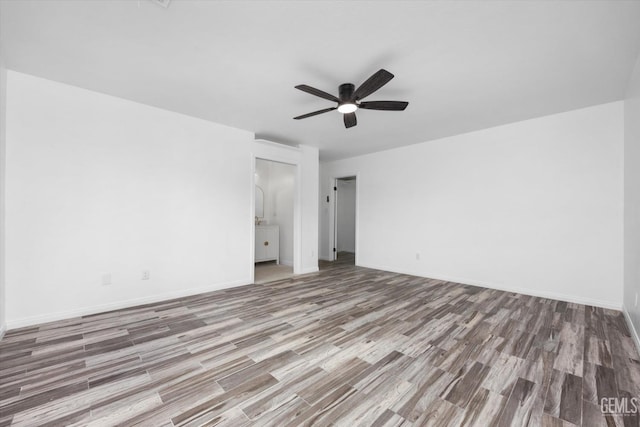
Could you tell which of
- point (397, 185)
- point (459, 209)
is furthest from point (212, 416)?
point (397, 185)

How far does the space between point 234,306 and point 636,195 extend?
440 centimetres

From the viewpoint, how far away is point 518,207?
3842mm

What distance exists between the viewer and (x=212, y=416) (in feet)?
4.81

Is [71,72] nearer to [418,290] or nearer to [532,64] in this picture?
[532,64]

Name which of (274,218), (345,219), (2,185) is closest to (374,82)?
(2,185)

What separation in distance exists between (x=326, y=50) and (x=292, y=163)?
9.43 feet

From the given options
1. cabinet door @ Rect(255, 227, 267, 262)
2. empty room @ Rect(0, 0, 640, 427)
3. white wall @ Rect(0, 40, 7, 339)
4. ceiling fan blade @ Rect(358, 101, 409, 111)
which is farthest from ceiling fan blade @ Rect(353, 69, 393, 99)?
cabinet door @ Rect(255, 227, 267, 262)

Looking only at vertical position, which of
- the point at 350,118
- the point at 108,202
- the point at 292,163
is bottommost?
the point at 108,202

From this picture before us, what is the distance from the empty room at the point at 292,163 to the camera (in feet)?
5.62

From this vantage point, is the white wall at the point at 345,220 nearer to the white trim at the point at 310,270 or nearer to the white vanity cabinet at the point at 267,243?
the white vanity cabinet at the point at 267,243

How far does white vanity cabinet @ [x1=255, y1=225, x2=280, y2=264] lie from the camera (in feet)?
19.5

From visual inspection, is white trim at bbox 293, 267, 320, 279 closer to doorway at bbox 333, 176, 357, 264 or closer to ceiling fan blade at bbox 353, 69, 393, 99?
doorway at bbox 333, 176, 357, 264

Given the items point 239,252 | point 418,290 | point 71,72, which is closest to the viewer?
point 71,72

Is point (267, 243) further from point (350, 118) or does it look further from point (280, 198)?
point (350, 118)
